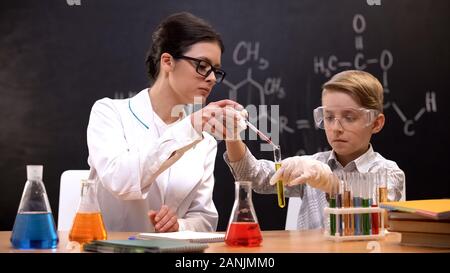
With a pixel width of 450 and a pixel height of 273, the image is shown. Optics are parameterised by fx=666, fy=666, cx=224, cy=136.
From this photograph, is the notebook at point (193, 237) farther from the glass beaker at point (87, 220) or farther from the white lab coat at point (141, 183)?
the white lab coat at point (141, 183)

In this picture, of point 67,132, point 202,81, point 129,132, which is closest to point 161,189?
point 129,132

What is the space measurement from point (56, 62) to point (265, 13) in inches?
41.6

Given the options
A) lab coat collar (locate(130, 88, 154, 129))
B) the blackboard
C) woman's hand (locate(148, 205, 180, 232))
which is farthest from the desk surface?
the blackboard

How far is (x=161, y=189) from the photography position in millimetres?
2354

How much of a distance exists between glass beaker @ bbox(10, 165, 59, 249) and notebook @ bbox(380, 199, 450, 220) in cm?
74

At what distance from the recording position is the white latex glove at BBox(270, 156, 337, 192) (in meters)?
1.69

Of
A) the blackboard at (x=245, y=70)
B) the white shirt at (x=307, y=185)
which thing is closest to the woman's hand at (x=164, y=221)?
the white shirt at (x=307, y=185)

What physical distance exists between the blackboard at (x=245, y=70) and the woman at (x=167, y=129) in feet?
2.59

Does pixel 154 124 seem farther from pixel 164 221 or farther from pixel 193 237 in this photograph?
pixel 193 237

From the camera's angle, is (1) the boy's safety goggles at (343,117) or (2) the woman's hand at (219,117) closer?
(2) the woman's hand at (219,117)

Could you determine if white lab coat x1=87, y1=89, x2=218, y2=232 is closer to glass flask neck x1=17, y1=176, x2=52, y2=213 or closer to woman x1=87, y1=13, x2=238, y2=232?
woman x1=87, y1=13, x2=238, y2=232

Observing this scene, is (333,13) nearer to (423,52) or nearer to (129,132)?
(423,52)

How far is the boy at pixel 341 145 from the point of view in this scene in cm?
213

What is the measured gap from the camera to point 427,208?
1.42 m
